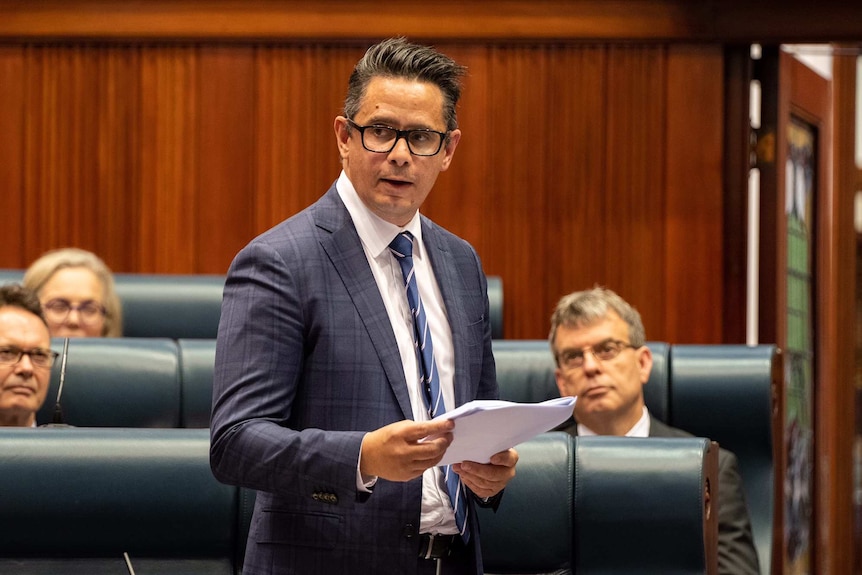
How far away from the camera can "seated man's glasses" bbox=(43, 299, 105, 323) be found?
174 cm

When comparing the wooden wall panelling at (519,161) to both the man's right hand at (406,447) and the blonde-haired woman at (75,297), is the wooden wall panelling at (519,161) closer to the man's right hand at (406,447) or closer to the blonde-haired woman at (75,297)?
the blonde-haired woman at (75,297)

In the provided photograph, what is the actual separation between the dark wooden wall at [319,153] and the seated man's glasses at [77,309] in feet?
1.07

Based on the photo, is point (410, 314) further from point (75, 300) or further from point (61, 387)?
point (75, 300)

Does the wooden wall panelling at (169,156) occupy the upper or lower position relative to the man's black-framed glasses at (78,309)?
upper

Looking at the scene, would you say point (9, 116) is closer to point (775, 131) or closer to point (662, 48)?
point (662, 48)

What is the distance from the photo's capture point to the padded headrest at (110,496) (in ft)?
3.00

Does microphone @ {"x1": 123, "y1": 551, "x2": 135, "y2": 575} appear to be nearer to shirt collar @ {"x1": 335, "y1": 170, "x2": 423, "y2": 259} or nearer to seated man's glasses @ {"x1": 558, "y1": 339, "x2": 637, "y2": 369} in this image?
shirt collar @ {"x1": 335, "y1": 170, "x2": 423, "y2": 259}

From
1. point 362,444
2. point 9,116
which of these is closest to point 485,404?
point 362,444

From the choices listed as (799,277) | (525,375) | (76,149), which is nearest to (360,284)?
(525,375)

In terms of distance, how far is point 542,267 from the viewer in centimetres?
206

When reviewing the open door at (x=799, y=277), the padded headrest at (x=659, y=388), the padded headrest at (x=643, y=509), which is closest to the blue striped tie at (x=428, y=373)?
the padded headrest at (x=643, y=509)

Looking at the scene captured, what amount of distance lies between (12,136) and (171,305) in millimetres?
491

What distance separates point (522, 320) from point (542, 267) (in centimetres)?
10

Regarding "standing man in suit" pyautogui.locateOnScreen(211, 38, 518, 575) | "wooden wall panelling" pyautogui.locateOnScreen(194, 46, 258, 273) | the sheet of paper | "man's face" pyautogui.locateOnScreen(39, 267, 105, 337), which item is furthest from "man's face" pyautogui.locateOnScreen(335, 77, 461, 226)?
"wooden wall panelling" pyautogui.locateOnScreen(194, 46, 258, 273)
